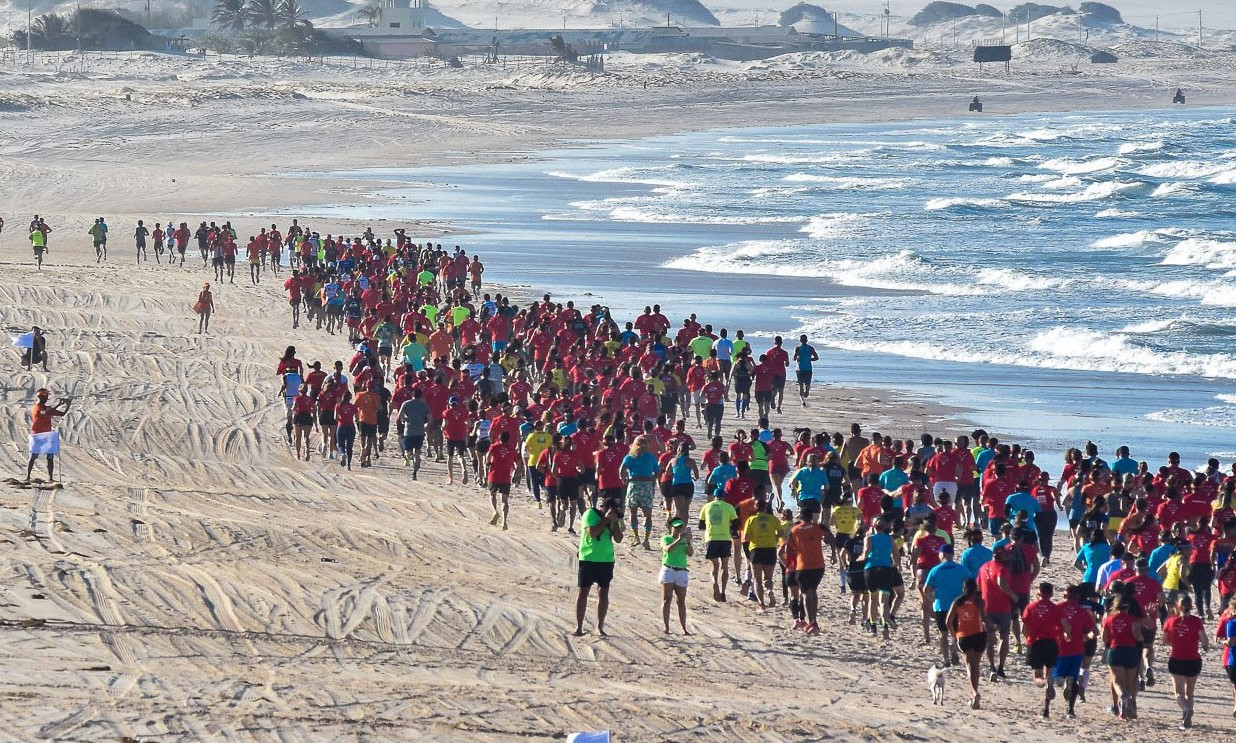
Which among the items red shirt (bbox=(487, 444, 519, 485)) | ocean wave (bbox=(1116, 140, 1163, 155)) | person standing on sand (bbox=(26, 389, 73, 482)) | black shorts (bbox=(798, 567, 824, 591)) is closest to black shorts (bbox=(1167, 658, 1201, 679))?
black shorts (bbox=(798, 567, 824, 591))

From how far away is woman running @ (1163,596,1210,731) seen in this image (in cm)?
1106

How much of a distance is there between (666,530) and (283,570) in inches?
176

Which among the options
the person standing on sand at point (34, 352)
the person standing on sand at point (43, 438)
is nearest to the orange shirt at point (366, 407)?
the person standing on sand at point (43, 438)

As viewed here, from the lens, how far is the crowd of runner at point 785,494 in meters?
11.8

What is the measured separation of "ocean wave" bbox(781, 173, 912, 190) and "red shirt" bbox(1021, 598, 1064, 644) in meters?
51.2

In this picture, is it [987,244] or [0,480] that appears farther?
[987,244]

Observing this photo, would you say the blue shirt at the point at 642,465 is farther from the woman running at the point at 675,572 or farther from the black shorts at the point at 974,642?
the black shorts at the point at 974,642

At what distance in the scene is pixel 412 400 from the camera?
59.2 ft

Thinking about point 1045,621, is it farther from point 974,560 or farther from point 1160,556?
point 1160,556

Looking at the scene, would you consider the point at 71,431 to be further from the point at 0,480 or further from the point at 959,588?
the point at 959,588

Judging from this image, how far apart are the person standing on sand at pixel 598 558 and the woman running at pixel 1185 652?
3.84 m

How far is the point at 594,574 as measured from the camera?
12273 mm

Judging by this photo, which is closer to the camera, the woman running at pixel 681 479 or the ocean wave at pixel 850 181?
the woman running at pixel 681 479

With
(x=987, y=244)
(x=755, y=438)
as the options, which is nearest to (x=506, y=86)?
(x=987, y=244)
